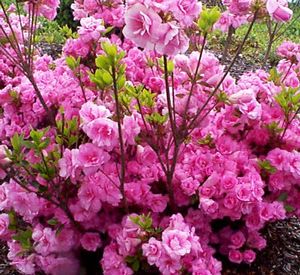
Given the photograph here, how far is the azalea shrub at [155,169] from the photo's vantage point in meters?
1.93

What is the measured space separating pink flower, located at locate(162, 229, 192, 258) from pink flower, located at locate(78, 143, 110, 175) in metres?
0.29

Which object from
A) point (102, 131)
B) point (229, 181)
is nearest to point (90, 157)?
point (102, 131)

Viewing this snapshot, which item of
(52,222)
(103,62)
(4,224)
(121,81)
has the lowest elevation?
(4,224)

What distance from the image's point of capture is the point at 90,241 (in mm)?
2146

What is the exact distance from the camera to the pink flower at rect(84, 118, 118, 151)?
1855mm

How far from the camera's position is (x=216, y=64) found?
2045mm

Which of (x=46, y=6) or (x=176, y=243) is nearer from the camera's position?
(x=176, y=243)

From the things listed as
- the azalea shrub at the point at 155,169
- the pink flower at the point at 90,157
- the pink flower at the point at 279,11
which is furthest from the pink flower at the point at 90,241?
the pink flower at the point at 279,11

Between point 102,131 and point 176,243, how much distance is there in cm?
40

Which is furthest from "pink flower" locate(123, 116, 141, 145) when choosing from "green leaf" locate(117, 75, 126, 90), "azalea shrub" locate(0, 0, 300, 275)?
"green leaf" locate(117, 75, 126, 90)

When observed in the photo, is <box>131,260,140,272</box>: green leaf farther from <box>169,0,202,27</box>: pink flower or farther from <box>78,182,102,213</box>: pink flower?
<box>169,0,202,27</box>: pink flower

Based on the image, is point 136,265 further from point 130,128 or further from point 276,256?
point 276,256

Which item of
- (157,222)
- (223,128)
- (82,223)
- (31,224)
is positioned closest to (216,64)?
(223,128)

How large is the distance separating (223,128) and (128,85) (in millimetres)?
402
